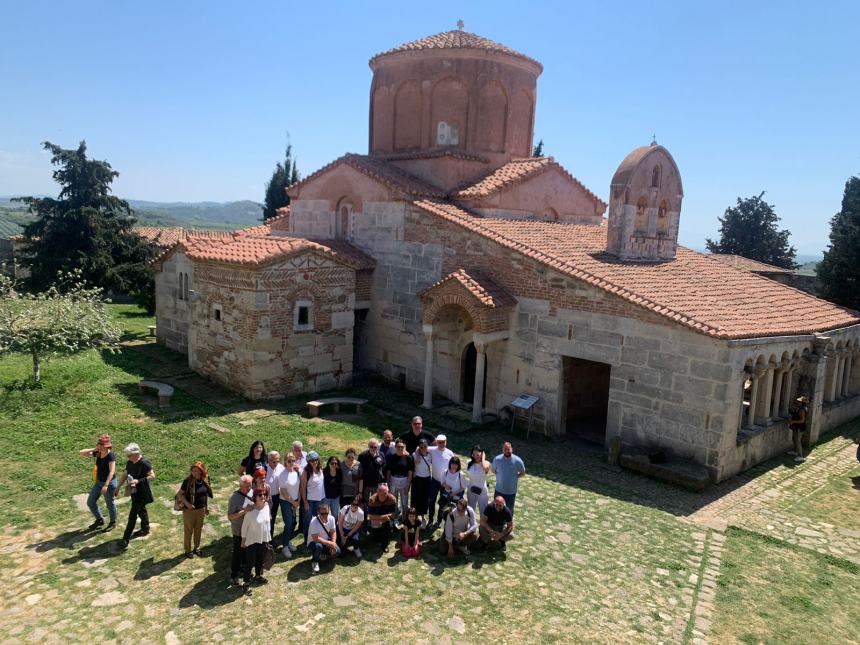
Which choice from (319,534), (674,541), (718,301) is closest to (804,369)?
(718,301)

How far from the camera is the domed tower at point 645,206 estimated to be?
53.1 ft

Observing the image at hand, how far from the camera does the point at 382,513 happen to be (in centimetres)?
875

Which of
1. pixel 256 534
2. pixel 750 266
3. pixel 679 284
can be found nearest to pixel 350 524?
pixel 256 534

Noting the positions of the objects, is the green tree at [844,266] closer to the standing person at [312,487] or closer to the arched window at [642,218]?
the arched window at [642,218]

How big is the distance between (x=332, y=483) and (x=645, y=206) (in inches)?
476

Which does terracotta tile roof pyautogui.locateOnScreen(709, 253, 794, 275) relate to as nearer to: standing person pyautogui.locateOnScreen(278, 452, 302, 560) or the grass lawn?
the grass lawn

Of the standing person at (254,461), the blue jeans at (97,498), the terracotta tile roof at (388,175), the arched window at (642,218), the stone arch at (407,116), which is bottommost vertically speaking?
the blue jeans at (97,498)

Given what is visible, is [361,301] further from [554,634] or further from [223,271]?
[554,634]

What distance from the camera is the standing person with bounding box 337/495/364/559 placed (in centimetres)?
851

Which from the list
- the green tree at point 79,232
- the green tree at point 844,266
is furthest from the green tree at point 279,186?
the green tree at point 844,266

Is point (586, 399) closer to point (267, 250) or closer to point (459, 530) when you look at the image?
point (459, 530)

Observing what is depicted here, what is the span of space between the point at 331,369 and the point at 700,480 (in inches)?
374

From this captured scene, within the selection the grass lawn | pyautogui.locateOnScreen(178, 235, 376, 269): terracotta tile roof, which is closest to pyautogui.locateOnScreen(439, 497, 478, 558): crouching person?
the grass lawn

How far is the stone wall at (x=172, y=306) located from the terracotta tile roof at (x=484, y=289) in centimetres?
912
